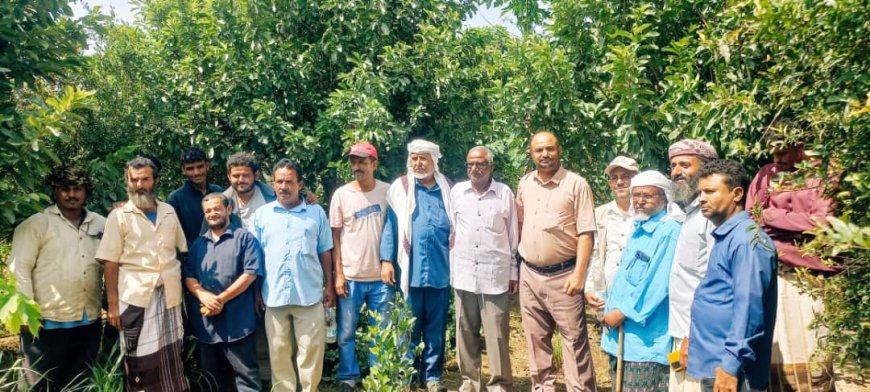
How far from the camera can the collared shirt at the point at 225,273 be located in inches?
171

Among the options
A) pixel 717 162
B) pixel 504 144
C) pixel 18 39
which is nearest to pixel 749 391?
pixel 717 162

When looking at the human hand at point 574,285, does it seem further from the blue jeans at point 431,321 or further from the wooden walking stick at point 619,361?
the blue jeans at point 431,321

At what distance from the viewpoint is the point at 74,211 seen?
4230mm

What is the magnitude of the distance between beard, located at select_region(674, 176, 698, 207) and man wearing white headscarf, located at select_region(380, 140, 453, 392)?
1765mm

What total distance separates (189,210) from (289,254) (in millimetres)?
1034

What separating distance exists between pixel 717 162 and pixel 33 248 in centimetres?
428

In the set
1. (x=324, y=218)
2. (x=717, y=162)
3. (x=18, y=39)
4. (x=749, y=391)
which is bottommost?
(x=749, y=391)

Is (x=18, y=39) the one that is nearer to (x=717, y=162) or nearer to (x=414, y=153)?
(x=414, y=153)

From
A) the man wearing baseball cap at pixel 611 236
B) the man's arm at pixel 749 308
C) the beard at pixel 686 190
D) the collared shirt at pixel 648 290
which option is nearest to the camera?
the man's arm at pixel 749 308

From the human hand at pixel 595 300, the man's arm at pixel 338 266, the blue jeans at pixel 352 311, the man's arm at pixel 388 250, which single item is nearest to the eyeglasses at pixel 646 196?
the human hand at pixel 595 300

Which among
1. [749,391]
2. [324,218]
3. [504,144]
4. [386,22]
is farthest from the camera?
[504,144]

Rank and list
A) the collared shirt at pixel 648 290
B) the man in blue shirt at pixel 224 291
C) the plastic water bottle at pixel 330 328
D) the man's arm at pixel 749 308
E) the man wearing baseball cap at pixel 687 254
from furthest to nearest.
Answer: the plastic water bottle at pixel 330 328 → the man in blue shirt at pixel 224 291 → the collared shirt at pixel 648 290 → the man wearing baseball cap at pixel 687 254 → the man's arm at pixel 749 308

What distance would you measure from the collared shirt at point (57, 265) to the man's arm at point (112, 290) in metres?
0.19

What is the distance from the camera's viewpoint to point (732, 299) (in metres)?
2.91
